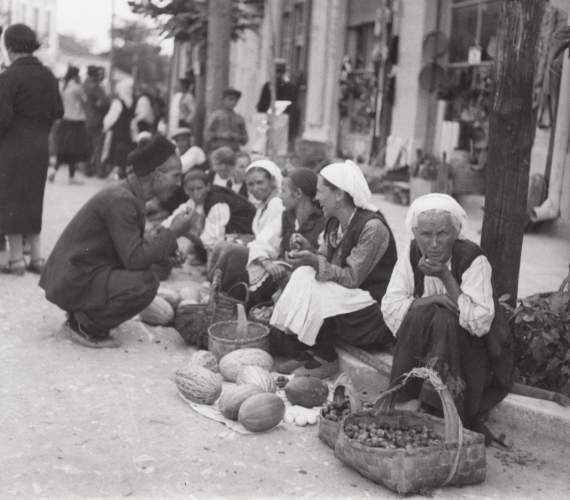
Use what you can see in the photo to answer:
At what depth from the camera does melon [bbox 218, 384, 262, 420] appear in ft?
14.1

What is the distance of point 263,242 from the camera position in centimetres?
620

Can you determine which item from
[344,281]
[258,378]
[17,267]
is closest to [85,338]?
[258,378]

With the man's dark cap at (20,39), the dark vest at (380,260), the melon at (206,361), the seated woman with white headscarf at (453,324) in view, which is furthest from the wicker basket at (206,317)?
the man's dark cap at (20,39)

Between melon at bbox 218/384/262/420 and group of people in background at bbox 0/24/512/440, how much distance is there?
26.0 inches

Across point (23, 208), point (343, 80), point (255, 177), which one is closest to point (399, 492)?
point (255, 177)

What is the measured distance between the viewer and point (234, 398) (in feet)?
14.1

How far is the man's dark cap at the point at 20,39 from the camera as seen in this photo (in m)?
7.08

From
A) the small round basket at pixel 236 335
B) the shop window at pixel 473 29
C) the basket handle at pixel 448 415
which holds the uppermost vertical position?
the shop window at pixel 473 29

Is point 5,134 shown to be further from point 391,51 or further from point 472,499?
point 391,51

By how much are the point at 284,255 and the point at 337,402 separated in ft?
7.04

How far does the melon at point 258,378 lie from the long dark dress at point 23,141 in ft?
10.8

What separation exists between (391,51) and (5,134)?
6.98 m

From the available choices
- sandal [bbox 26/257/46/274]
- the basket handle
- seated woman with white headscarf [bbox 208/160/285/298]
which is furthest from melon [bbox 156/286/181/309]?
the basket handle

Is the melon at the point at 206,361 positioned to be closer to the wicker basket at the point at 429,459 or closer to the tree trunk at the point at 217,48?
the wicker basket at the point at 429,459
